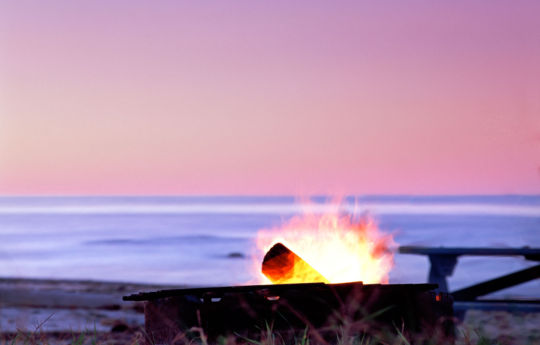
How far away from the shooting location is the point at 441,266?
709 centimetres

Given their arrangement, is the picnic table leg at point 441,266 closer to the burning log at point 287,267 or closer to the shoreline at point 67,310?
the burning log at point 287,267

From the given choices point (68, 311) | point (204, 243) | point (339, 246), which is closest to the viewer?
point (339, 246)

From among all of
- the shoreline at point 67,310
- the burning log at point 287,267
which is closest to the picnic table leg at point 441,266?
the burning log at point 287,267

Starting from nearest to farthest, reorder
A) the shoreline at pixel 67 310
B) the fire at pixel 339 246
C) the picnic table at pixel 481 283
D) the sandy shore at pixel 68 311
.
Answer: the fire at pixel 339 246 < the picnic table at pixel 481 283 < the sandy shore at pixel 68 311 < the shoreline at pixel 67 310

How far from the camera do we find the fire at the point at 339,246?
13.7ft

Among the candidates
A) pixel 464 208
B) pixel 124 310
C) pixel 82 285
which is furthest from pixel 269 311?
pixel 464 208

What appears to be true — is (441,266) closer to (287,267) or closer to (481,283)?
(481,283)

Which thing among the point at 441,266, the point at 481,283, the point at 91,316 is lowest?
the point at 91,316

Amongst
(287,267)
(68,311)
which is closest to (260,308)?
(287,267)

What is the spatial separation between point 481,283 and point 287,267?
3744 mm

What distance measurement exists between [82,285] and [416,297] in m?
11.9

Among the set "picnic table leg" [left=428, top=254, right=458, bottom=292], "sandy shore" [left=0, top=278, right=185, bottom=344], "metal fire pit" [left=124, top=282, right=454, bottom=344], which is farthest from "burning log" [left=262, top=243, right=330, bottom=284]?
"sandy shore" [left=0, top=278, right=185, bottom=344]

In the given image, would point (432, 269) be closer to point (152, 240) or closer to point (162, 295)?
point (162, 295)

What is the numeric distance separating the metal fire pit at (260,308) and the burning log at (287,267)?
0.43m
